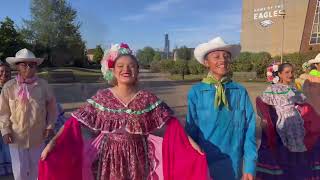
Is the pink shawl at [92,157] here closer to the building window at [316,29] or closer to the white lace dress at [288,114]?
the white lace dress at [288,114]

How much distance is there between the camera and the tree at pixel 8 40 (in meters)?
38.2

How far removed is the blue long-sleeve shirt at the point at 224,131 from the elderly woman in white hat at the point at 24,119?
89.2 inches

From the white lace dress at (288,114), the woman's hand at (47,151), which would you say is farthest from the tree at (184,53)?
the woman's hand at (47,151)

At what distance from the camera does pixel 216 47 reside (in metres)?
3.77

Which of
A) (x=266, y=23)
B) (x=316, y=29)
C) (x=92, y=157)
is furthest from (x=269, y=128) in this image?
(x=266, y=23)

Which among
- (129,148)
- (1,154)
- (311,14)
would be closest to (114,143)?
(129,148)

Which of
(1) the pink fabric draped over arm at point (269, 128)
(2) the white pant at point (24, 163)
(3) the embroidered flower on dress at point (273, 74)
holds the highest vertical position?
(3) the embroidered flower on dress at point (273, 74)

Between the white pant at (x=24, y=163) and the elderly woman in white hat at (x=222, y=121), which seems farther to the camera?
the white pant at (x=24, y=163)

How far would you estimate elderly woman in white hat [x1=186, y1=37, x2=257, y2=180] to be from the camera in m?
3.69

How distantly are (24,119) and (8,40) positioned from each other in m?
35.7

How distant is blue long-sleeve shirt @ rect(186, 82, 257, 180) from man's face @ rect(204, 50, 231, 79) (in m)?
0.15

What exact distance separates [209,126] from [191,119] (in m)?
0.17

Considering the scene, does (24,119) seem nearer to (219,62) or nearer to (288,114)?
(219,62)

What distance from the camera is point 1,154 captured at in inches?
267
